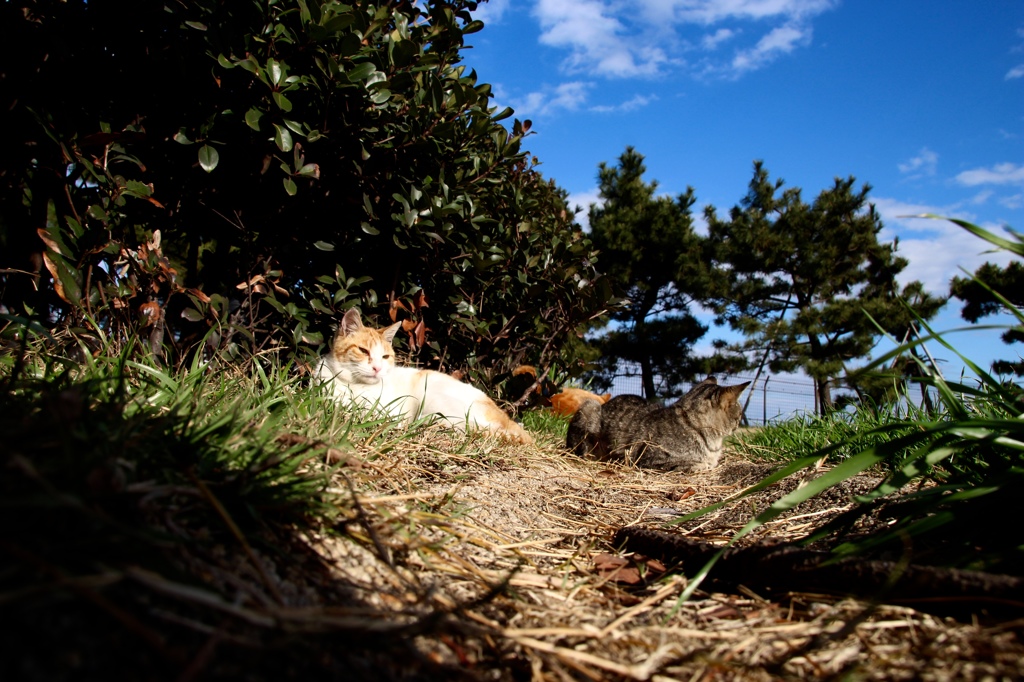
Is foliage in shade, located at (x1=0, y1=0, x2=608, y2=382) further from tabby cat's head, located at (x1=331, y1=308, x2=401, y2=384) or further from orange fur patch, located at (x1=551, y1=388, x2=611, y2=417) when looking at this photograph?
orange fur patch, located at (x1=551, y1=388, x2=611, y2=417)

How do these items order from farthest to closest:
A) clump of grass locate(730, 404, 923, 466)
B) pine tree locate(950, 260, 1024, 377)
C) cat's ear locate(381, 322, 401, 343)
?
pine tree locate(950, 260, 1024, 377) → cat's ear locate(381, 322, 401, 343) → clump of grass locate(730, 404, 923, 466)

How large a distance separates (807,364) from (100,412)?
1522cm

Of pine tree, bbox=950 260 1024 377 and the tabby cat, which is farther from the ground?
pine tree, bbox=950 260 1024 377

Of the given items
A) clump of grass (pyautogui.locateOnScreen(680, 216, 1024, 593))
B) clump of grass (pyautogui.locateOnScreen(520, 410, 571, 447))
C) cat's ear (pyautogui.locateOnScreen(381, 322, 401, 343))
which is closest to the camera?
clump of grass (pyautogui.locateOnScreen(680, 216, 1024, 593))

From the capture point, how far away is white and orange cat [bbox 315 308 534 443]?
3301 millimetres

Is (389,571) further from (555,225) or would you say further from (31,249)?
(555,225)

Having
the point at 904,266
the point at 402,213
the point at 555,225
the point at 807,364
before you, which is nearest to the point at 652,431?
the point at 555,225

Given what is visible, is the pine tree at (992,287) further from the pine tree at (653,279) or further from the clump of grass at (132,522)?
the clump of grass at (132,522)

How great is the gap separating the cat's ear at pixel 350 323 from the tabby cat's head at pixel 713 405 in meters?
2.58

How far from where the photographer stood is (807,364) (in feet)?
45.9

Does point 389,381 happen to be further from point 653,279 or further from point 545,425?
point 653,279

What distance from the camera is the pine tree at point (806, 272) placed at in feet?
47.6

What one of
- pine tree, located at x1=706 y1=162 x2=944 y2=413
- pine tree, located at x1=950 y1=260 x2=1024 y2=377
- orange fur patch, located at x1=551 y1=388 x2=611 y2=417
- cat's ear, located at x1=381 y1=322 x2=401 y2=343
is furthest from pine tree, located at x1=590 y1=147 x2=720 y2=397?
cat's ear, located at x1=381 y1=322 x2=401 y2=343

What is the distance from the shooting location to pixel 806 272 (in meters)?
15.7
